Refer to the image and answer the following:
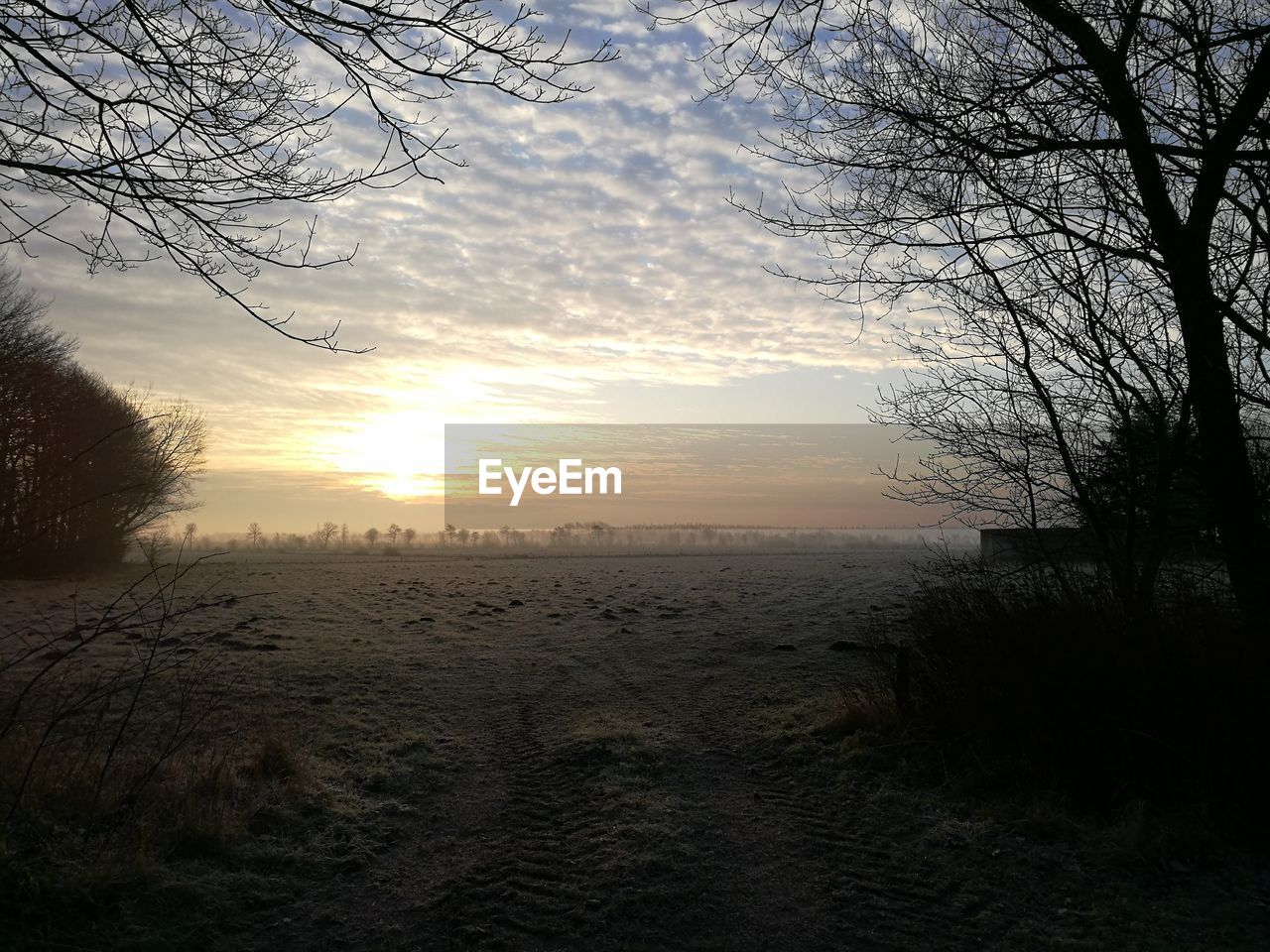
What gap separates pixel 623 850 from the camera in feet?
19.0

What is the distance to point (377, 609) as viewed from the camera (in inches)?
893

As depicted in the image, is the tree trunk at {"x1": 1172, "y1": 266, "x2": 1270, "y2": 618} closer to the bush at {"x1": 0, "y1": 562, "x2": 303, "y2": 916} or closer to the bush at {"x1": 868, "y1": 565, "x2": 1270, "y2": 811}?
the bush at {"x1": 868, "y1": 565, "x2": 1270, "y2": 811}

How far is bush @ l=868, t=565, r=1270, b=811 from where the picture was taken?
6.12 meters

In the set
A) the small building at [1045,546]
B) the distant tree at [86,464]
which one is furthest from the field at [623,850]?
the distant tree at [86,464]

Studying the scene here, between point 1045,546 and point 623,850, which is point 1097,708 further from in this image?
point 623,850

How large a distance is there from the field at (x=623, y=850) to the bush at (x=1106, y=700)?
0.64 m

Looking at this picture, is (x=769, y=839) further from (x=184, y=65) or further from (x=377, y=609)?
(x=377, y=609)

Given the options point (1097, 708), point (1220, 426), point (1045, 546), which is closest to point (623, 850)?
point (1097, 708)

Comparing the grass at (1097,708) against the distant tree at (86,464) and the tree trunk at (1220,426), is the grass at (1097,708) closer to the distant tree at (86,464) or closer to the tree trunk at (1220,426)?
the tree trunk at (1220,426)

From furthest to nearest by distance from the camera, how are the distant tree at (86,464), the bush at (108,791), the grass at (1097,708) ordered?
the distant tree at (86,464)
the grass at (1097,708)
the bush at (108,791)

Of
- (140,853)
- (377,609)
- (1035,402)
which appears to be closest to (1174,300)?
(1035,402)

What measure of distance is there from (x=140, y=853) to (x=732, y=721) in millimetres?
6576

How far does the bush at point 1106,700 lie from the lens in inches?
241

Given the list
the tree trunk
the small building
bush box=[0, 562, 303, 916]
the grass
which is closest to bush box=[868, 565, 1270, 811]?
the grass
